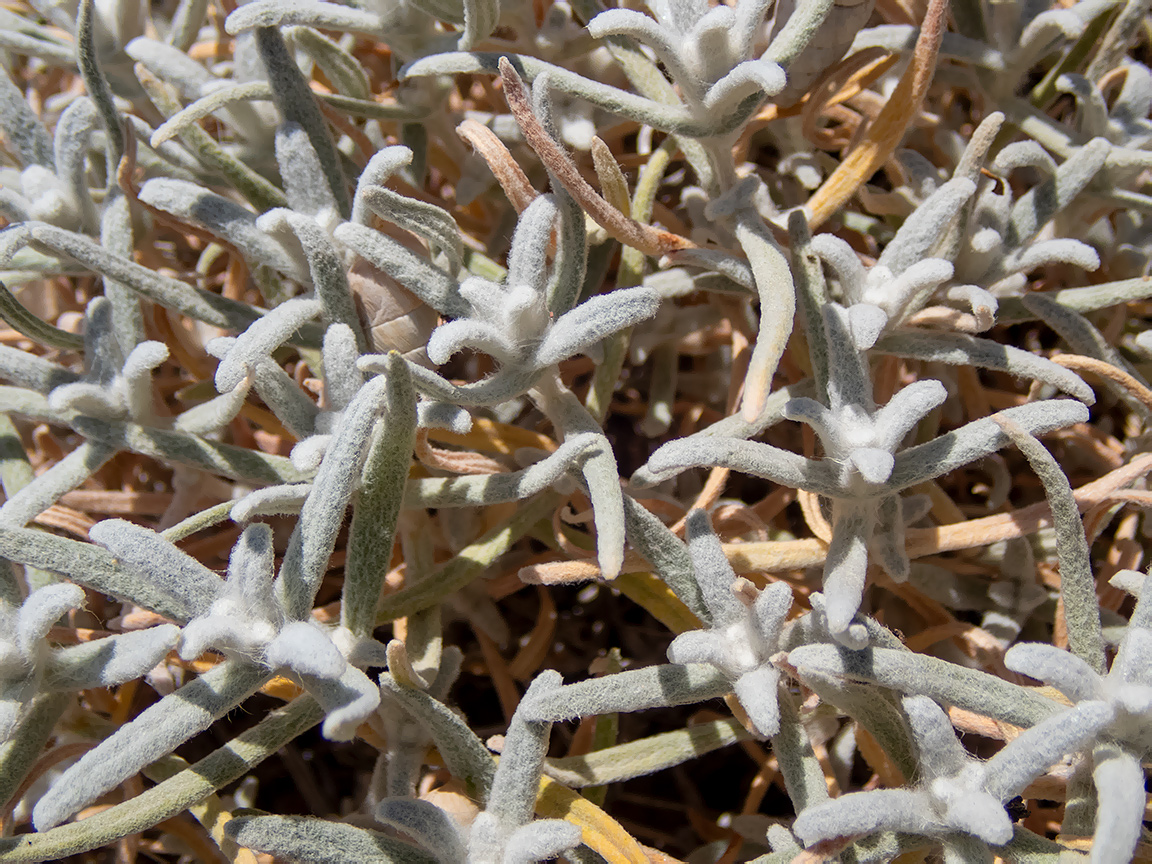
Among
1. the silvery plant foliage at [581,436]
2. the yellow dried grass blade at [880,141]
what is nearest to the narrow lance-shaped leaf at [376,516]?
the silvery plant foliage at [581,436]

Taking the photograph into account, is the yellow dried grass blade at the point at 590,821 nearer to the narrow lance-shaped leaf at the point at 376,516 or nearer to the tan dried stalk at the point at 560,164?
the narrow lance-shaped leaf at the point at 376,516

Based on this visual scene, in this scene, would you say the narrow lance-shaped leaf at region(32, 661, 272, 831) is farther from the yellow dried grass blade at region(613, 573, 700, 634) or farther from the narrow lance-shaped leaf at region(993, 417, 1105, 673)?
the narrow lance-shaped leaf at region(993, 417, 1105, 673)

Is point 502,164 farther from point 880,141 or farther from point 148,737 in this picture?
point 148,737

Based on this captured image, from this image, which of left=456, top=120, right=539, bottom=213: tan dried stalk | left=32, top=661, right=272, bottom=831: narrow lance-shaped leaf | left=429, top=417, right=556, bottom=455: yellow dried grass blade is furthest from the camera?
left=429, top=417, right=556, bottom=455: yellow dried grass blade

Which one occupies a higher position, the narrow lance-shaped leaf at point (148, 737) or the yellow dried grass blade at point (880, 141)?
the yellow dried grass blade at point (880, 141)

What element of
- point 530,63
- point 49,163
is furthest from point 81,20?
point 530,63

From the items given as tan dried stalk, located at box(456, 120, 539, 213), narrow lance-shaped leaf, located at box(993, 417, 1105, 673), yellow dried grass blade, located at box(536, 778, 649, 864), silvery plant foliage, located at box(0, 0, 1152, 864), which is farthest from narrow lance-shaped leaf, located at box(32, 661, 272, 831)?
narrow lance-shaped leaf, located at box(993, 417, 1105, 673)

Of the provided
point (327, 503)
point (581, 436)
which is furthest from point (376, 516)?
point (581, 436)

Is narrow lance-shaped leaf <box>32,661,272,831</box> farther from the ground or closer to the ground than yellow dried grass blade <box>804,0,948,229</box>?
closer to the ground
